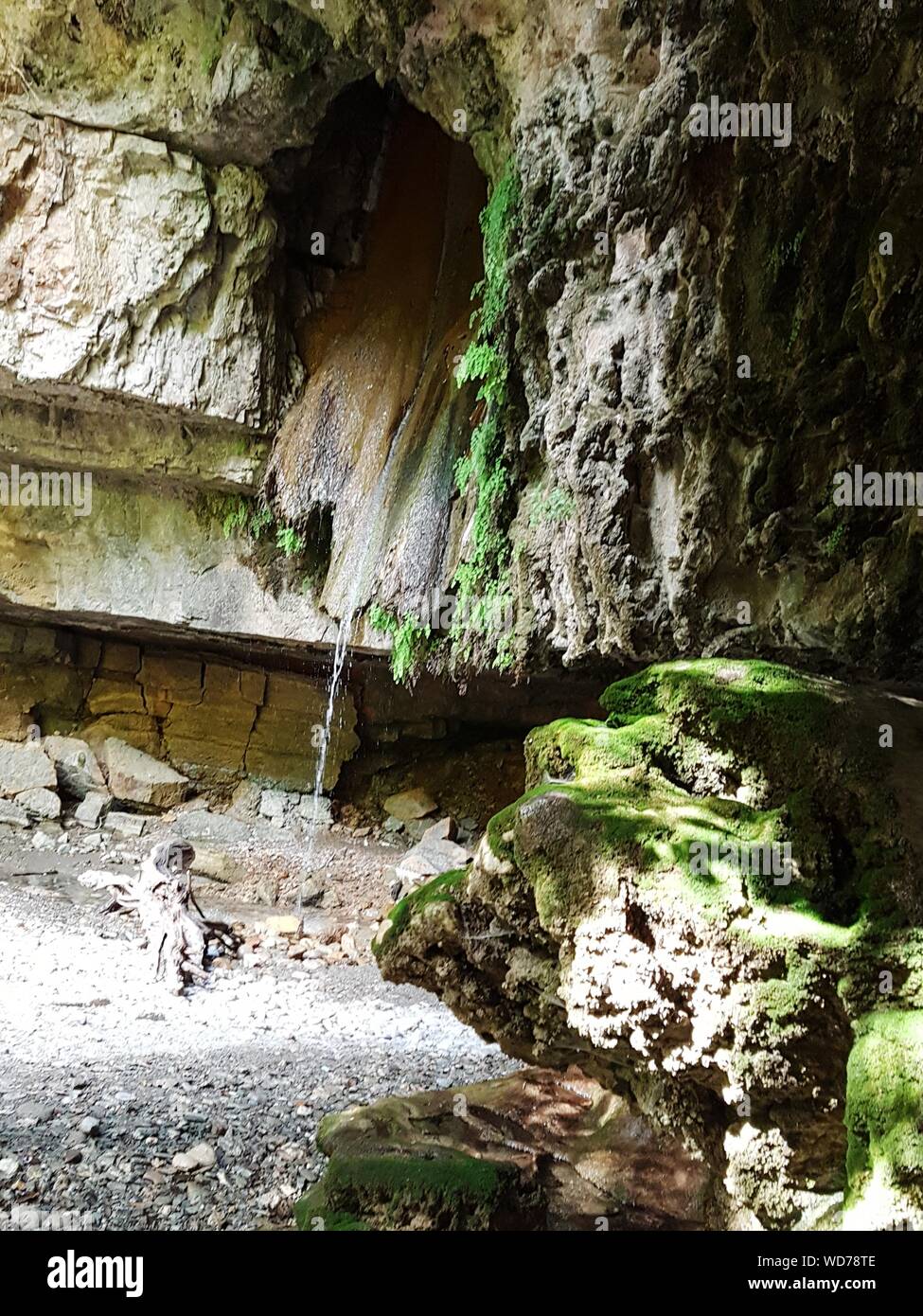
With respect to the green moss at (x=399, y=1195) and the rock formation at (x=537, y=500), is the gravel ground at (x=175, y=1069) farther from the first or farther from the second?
the rock formation at (x=537, y=500)

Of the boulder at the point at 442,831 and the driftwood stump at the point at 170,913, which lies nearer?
the driftwood stump at the point at 170,913

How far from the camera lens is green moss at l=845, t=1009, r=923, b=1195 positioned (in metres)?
2.32

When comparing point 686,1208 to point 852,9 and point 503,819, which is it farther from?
point 852,9

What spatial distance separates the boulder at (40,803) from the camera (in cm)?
1089

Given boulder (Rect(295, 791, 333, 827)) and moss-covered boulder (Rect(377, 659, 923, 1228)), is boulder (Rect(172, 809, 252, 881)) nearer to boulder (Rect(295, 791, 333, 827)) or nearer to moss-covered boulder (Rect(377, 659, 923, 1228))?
boulder (Rect(295, 791, 333, 827))

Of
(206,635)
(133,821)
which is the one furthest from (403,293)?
(133,821)

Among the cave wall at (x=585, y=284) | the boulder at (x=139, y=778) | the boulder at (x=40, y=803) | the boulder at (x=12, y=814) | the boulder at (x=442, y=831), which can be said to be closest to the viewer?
the cave wall at (x=585, y=284)

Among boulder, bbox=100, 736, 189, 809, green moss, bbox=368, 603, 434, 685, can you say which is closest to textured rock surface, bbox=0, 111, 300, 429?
green moss, bbox=368, 603, 434, 685

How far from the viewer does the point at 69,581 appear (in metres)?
10.5

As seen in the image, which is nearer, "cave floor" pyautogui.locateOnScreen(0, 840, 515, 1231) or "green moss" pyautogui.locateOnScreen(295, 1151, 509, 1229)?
"green moss" pyautogui.locateOnScreen(295, 1151, 509, 1229)

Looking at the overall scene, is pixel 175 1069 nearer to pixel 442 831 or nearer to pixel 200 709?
pixel 442 831

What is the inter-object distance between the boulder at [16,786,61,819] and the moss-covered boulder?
8.50m

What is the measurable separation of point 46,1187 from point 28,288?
7.08 metres

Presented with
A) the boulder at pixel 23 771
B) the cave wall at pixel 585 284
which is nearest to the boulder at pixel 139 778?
the boulder at pixel 23 771
